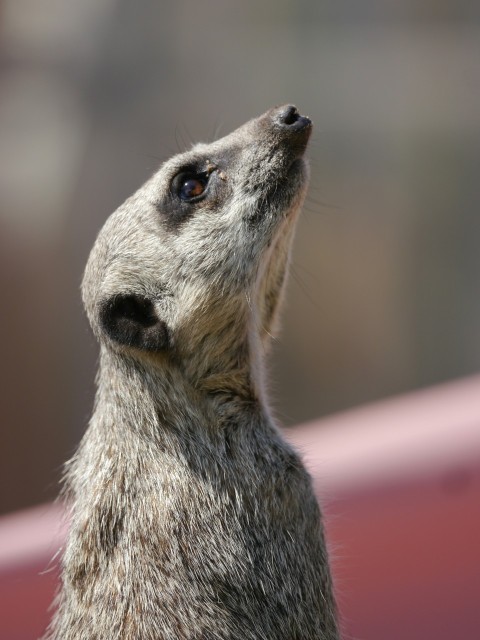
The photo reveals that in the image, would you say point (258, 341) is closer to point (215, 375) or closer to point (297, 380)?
point (215, 375)

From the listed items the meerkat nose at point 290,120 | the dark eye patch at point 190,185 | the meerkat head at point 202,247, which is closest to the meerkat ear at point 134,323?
the meerkat head at point 202,247

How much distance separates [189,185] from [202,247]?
20 cm

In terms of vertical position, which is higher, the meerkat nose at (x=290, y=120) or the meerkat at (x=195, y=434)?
the meerkat nose at (x=290, y=120)

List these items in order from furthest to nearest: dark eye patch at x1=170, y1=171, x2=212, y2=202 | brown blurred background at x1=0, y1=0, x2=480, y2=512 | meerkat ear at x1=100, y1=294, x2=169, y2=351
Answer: brown blurred background at x1=0, y1=0, x2=480, y2=512
dark eye patch at x1=170, y1=171, x2=212, y2=202
meerkat ear at x1=100, y1=294, x2=169, y2=351

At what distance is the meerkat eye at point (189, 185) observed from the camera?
2.66 metres

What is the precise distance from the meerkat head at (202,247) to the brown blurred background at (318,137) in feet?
15.5

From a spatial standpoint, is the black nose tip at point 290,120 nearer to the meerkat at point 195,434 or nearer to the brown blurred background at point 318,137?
the meerkat at point 195,434

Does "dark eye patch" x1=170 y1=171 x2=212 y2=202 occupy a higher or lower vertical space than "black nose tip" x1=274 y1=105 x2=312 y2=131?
lower

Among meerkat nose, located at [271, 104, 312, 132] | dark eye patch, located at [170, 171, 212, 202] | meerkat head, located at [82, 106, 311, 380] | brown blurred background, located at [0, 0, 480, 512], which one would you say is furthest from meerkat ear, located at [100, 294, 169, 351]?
brown blurred background, located at [0, 0, 480, 512]

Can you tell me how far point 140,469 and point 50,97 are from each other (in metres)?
5.64

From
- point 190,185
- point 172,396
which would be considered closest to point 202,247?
point 190,185

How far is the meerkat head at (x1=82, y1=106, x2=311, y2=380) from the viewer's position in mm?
2555

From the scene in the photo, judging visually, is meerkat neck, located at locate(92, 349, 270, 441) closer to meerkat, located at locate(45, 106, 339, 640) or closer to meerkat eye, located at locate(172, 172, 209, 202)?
meerkat, located at locate(45, 106, 339, 640)

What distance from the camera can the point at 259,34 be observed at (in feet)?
26.2
